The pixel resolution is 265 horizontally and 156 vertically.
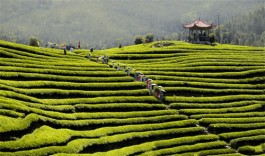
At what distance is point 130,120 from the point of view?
47.6 m

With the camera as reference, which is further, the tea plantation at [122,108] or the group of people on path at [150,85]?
the group of people on path at [150,85]

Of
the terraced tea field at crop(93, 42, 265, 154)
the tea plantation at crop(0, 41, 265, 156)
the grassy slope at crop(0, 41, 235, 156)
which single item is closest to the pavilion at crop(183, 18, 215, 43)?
the terraced tea field at crop(93, 42, 265, 154)

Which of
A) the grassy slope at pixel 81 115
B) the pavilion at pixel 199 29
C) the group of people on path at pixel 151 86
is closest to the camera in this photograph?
the grassy slope at pixel 81 115

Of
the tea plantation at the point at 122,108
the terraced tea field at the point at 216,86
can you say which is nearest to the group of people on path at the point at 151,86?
the tea plantation at the point at 122,108

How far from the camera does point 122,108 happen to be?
167 feet

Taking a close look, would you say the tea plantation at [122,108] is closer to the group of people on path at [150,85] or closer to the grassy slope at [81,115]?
the grassy slope at [81,115]

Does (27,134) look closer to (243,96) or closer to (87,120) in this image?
(87,120)

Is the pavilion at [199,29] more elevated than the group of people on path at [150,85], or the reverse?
the pavilion at [199,29]

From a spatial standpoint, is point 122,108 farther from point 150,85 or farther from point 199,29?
point 199,29

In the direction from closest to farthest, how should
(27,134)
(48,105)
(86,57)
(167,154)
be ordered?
(27,134) → (167,154) → (48,105) → (86,57)

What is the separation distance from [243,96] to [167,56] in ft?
76.8

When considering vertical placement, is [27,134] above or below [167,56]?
below

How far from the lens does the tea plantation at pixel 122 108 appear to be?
3981 cm

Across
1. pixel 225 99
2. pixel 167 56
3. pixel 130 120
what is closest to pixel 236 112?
pixel 225 99
